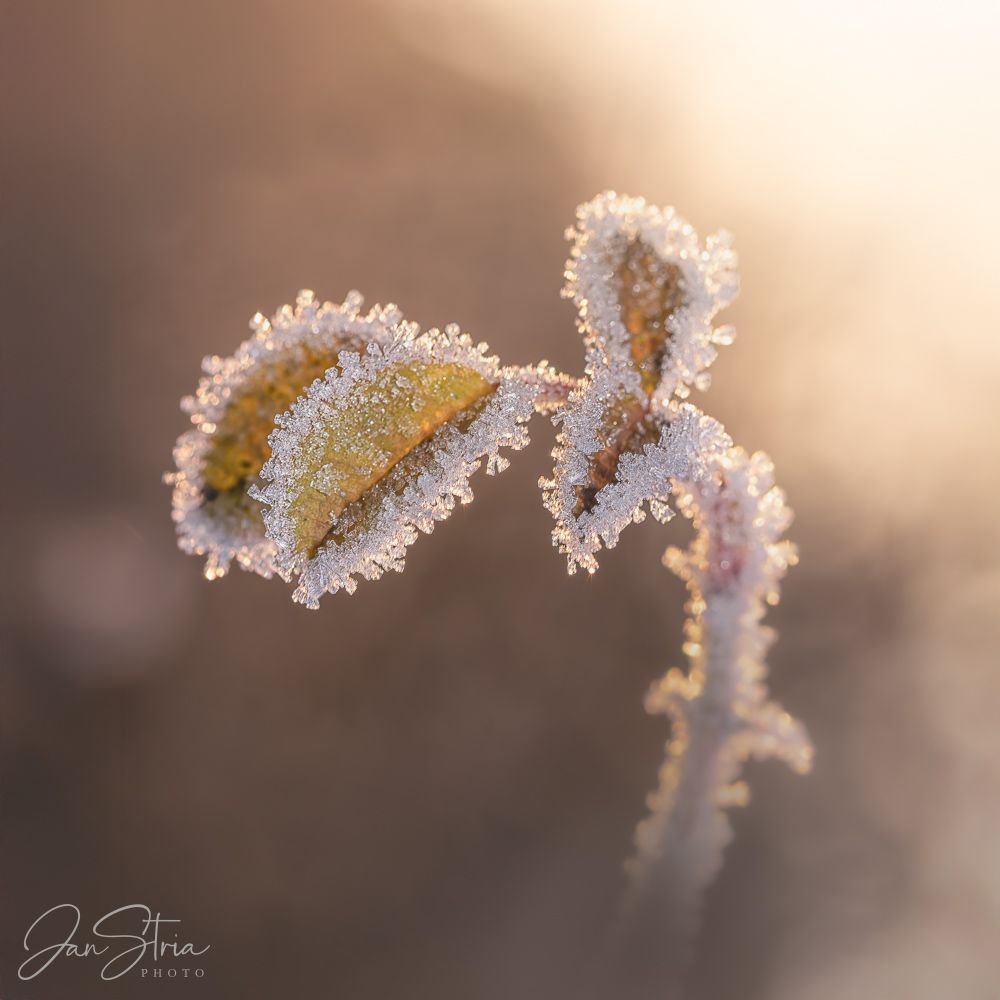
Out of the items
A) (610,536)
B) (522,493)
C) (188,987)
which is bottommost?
(188,987)

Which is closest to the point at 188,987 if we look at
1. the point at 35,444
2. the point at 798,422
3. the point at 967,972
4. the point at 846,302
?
the point at 35,444

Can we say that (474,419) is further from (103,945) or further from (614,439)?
(103,945)

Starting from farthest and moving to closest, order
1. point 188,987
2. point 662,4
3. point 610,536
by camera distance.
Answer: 1. point 662,4
2. point 188,987
3. point 610,536

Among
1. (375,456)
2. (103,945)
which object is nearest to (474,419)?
(375,456)

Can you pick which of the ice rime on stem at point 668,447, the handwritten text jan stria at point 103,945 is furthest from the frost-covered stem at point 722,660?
the handwritten text jan stria at point 103,945

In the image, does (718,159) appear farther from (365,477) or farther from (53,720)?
(53,720)

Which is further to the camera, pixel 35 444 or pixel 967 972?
pixel 35 444
